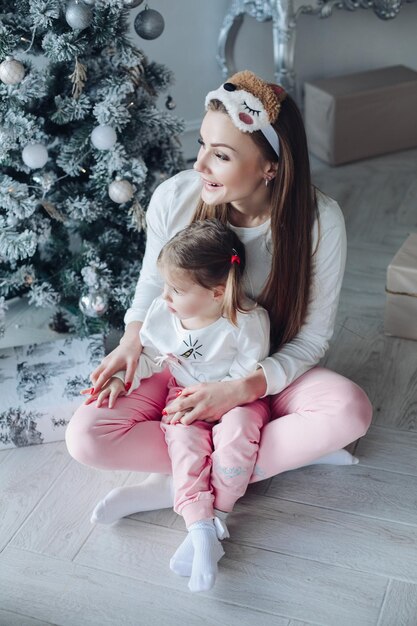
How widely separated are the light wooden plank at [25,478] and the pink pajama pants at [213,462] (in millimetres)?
306

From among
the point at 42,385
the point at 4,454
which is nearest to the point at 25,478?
the point at 4,454

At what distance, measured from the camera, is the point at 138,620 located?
1366mm

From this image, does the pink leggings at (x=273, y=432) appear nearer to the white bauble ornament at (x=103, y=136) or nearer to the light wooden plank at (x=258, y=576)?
the light wooden plank at (x=258, y=576)

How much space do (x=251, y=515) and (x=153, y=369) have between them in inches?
13.6

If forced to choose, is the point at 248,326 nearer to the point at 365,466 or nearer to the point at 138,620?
the point at 365,466

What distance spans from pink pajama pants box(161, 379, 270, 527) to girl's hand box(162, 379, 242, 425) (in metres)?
0.02

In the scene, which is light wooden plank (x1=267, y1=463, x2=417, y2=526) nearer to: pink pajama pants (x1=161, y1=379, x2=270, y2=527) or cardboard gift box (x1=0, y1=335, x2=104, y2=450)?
pink pajama pants (x1=161, y1=379, x2=270, y2=527)

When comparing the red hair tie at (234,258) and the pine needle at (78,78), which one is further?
the pine needle at (78,78)

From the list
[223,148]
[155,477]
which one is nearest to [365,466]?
[155,477]

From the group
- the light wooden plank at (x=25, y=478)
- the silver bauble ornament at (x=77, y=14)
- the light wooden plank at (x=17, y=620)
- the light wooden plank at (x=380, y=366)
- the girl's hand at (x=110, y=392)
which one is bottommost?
the light wooden plank at (x=25, y=478)

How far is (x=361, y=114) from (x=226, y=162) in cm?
153

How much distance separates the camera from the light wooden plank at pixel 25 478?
1.60 metres

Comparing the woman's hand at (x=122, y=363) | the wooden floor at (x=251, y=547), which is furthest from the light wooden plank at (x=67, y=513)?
the woman's hand at (x=122, y=363)

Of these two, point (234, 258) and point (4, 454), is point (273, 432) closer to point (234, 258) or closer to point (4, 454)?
point (234, 258)
